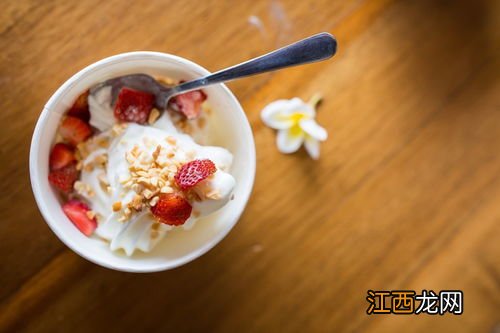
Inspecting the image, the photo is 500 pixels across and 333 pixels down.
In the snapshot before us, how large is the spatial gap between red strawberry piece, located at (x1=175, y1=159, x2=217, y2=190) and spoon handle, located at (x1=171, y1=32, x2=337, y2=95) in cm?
14

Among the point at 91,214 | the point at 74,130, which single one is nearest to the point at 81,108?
the point at 74,130

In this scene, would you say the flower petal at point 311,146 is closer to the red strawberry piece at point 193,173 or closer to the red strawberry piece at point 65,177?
the red strawberry piece at point 193,173

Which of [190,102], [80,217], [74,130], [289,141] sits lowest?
[80,217]

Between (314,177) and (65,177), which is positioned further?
(314,177)

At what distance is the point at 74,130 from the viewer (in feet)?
3.04

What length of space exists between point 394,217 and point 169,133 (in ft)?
1.63

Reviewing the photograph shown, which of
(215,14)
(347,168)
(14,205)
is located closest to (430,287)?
(347,168)

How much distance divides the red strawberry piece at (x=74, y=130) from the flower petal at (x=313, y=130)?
1.32ft

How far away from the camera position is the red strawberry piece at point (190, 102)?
3.10 feet

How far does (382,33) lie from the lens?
1.10 meters

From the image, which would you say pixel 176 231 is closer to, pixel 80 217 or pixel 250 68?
pixel 80 217

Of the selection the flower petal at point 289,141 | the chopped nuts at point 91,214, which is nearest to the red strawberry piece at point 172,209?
the chopped nuts at point 91,214

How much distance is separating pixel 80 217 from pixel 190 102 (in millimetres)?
268

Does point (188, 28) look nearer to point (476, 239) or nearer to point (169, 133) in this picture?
point (169, 133)
